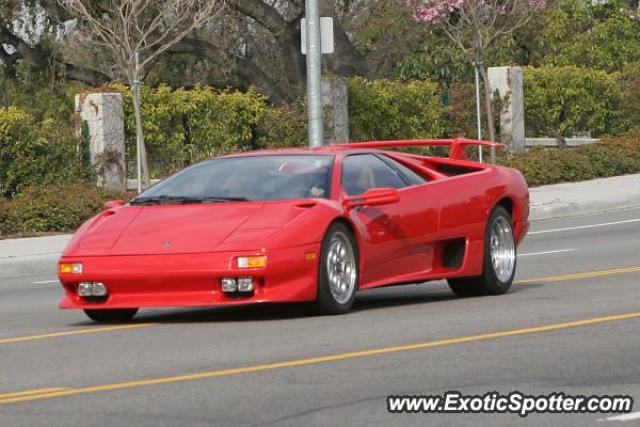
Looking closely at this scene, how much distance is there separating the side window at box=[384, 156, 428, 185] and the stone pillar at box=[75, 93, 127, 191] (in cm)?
1465

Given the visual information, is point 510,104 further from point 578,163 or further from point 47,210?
point 47,210

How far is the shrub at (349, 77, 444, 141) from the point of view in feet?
105

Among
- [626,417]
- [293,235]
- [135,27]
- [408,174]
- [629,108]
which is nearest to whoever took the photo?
[626,417]

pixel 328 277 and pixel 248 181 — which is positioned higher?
pixel 248 181

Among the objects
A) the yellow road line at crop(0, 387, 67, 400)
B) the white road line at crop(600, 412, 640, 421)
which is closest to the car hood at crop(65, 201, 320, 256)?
the yellow road line at crop(0, 387, 67, 400)

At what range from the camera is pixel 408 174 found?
514 inches

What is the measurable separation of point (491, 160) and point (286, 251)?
66.5 ft

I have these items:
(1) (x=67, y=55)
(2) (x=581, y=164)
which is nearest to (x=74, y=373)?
(2) (x=581, y=164)

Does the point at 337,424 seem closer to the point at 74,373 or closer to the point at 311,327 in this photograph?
the point at 74,373

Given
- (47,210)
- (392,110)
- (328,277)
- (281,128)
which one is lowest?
(47,210)

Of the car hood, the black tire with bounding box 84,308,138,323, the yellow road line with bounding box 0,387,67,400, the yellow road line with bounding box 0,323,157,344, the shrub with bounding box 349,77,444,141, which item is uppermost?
the shrub with bounding box 349,77,444,141

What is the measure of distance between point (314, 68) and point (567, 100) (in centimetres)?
1306

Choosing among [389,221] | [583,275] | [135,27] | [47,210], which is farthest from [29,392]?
[135,27]

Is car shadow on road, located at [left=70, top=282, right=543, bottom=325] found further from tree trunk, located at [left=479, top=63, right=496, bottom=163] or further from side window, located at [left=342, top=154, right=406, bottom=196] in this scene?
tree trunk, located at [left=479, top=63, right=496, bottom=163]
